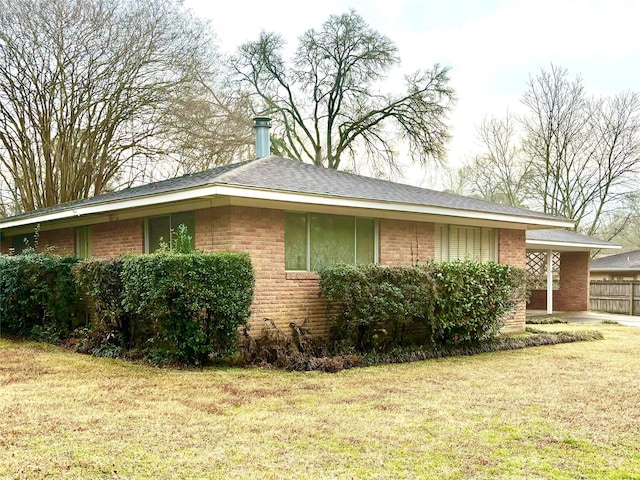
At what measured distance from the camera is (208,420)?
5883 millimetres

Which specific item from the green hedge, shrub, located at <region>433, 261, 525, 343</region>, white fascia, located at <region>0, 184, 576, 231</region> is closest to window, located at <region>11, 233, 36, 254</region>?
white fascia, located at <region>0, 184, 576, 231</region>

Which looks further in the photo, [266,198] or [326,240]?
[326,240]

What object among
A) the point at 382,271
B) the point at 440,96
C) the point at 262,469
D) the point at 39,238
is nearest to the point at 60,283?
the point at 39,238

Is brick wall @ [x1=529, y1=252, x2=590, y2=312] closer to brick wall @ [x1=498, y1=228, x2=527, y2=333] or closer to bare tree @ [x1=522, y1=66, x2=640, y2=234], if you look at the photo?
bare tree @ [x1=522, y1=66, x2=640, y2=234]

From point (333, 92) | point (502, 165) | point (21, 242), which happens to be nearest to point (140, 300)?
point (21, 242)

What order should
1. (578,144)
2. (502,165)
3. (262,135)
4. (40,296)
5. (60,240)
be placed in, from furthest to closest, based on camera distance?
→ 1. (502,165)
2. (578,144)
3. (60,240)
4. (262,135)
5. (40,296)

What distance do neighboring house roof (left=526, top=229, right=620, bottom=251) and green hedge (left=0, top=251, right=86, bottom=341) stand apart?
1276 centimetres

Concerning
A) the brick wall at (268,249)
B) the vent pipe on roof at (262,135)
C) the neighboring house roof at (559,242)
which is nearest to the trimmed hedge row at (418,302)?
the brick wall at (268,249)

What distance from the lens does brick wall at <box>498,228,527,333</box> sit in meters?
14.1

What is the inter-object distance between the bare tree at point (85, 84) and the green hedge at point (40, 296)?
7.99 meters

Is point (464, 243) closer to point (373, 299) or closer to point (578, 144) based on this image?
point (373, 299)

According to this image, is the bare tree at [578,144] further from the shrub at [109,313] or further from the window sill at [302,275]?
the shrub at [109,313]

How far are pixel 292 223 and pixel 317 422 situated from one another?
511 centimetres

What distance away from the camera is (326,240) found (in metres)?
11.0
